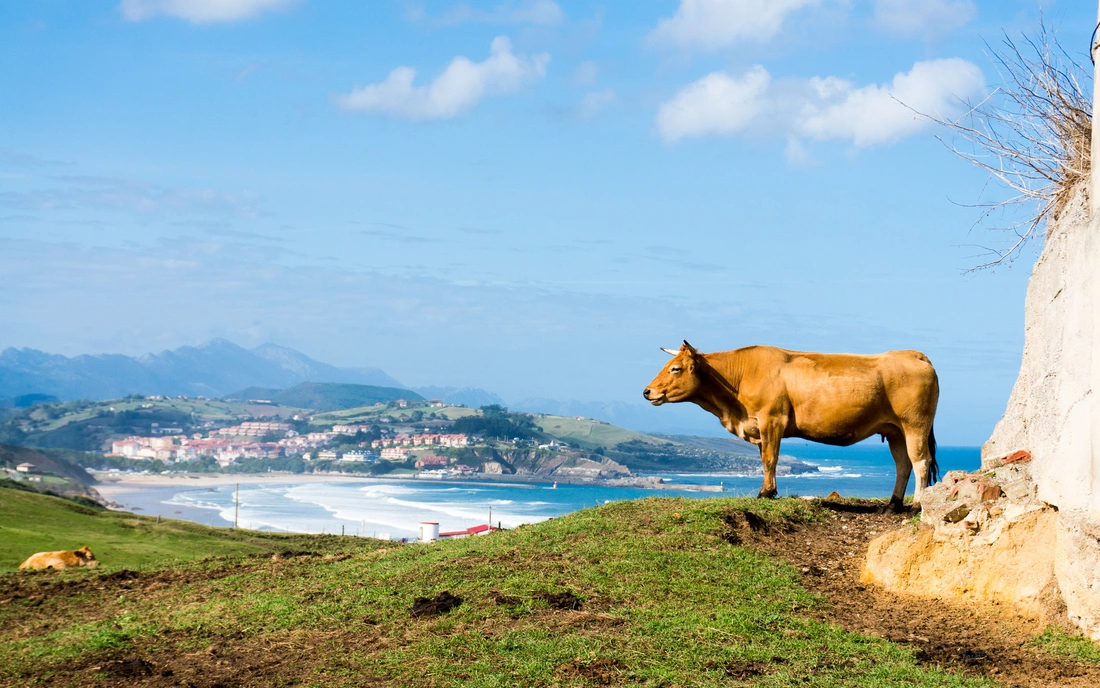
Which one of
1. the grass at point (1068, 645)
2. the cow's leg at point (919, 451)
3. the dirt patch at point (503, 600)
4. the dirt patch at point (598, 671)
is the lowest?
the dirt patch at point (598, 671)

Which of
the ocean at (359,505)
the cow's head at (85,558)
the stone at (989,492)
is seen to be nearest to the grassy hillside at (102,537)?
the cow's head at (85,558)

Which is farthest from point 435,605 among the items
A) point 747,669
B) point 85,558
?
point 85,558

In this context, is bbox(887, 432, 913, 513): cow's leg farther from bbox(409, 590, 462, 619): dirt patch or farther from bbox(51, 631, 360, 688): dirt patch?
bbox(51, 631, 360, 688): dirt patch

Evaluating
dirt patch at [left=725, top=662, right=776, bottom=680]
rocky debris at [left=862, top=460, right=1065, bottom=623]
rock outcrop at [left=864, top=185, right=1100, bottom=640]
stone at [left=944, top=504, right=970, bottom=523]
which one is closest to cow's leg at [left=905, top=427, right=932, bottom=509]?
rock outcrop at [left=864, top=185, right=1100, bottom=640]

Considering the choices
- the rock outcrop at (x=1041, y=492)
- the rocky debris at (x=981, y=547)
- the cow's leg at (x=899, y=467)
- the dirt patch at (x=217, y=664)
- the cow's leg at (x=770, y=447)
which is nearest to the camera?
the dirt patch at (x=217, y=664)

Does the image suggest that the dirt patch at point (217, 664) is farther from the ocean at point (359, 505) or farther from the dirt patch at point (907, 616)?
the ocean at point (359, 505)

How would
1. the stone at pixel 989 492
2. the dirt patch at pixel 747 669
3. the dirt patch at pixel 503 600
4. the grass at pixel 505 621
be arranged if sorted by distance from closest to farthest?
the dirt patch at pixel 747 669
the grass at pixel 505 621
the dirt patch at pixel 503 600
the stone at pixel 989 492

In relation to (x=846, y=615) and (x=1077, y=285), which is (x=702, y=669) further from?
(x=1077, y=285)

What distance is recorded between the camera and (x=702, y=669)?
28.7 ft

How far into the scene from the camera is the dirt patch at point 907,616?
8.88 metres

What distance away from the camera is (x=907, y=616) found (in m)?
10.7

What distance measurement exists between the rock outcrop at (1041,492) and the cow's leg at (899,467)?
2.08 m

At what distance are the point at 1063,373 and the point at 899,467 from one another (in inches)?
191

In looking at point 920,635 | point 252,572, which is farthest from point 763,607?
point 252,572
